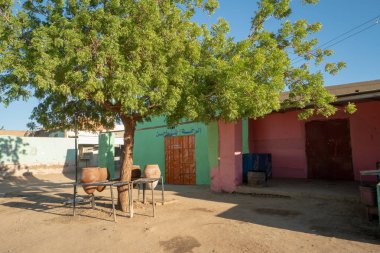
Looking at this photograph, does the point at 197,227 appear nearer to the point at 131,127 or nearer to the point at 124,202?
the point at 124,202

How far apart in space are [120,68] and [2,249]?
12.9 feet

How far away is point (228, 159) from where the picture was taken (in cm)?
1090

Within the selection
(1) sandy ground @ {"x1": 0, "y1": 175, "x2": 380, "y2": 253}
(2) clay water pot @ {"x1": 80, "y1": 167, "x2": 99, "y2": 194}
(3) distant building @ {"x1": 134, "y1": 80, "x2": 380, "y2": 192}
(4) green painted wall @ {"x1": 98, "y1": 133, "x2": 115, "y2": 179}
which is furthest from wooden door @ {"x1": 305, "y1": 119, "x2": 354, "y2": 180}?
(4) green painted wall @ {"x1": 98, "y1": 133, "x2": 115, "y2": 179}

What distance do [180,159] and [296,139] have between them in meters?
5.47

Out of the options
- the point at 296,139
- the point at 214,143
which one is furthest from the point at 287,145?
the point at 214,143

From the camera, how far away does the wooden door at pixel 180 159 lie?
14305 mm

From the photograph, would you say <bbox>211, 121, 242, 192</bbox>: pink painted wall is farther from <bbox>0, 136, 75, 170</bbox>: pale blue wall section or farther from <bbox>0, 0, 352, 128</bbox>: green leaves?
<bbox>0, 136, 75, 170</bbox>: pale blue wall section

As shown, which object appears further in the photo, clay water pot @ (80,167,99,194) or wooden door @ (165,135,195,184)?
wooden door @ (165,135,195,184)

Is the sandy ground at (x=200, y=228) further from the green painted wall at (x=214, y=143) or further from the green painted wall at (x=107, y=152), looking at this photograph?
the green painted wall at (x=107, y=152)

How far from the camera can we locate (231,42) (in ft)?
26.2

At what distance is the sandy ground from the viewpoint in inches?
200

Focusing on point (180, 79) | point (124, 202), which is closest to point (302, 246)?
point (180, 79)

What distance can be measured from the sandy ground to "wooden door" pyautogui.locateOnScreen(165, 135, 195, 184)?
529 cm

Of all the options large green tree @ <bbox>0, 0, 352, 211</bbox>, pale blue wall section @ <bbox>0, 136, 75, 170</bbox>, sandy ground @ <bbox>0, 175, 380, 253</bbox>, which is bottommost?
sandy ground @ <bbox>0, 175, 380, 253</bbox>
